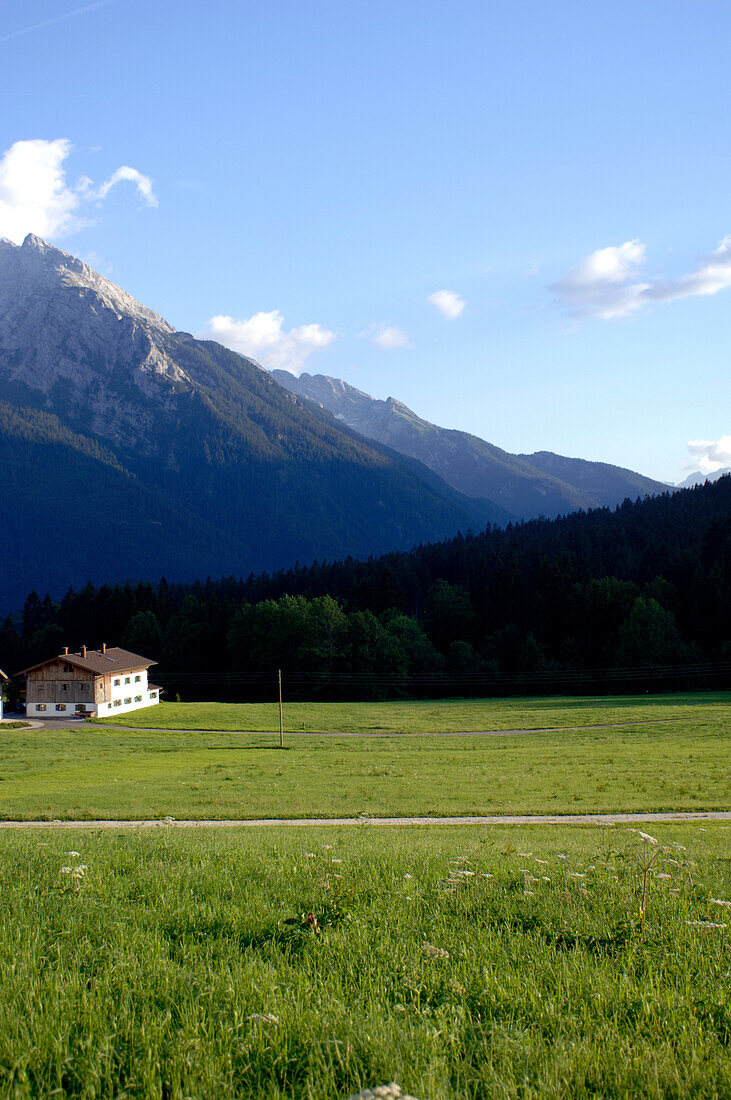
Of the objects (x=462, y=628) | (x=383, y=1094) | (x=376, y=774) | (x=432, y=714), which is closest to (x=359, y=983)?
(x=383, y=1094)

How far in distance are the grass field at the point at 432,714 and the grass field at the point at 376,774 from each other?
6.30 meters

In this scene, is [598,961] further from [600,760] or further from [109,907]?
[600,760]

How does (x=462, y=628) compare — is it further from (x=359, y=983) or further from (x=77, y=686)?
(x=359, y=983)

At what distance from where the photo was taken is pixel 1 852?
1175 cm

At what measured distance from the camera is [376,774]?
3503 cm

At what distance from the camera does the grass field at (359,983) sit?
4.20 metres

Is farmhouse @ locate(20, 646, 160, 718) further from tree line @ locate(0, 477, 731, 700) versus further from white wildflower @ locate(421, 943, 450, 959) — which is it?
white wildflower @ locate(421, 943, 450, 959)

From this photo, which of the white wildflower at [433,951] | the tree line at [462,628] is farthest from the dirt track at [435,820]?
the tree line at [462,628]

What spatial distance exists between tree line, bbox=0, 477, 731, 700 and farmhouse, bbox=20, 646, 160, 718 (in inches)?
1251

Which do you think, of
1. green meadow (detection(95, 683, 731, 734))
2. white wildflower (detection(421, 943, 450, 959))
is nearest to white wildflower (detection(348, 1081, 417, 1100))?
white wildflower (detection(421, 943, 450, 959))

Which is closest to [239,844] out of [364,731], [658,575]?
[364,731]

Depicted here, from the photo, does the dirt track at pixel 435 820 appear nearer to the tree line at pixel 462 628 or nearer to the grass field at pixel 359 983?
the grass field at pixel 359 983

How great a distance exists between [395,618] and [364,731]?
182 ft

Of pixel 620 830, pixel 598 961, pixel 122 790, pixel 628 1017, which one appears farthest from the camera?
pixel 122 790
